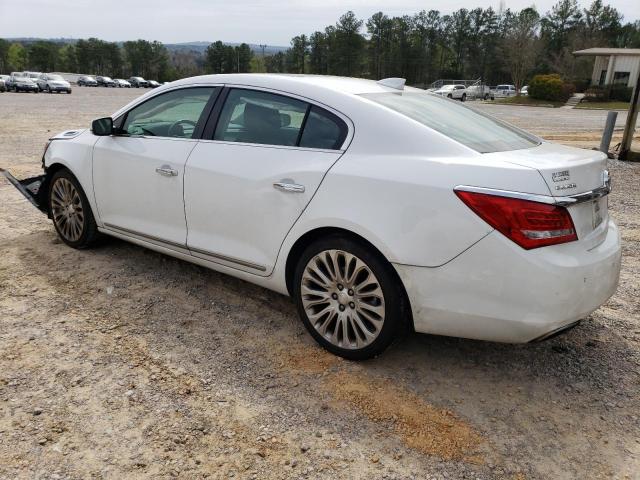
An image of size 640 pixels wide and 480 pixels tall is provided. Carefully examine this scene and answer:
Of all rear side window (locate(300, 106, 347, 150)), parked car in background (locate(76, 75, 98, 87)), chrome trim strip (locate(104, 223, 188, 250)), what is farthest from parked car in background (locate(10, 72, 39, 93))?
rear side window (locate(300, 106, 347, 150))

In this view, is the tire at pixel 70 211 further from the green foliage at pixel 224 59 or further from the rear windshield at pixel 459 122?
the green foliage at pixel 224 59

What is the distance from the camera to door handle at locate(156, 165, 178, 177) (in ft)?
12.9

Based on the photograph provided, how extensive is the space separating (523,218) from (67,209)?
4.01m

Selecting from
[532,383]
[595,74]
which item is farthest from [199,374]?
[595,74]

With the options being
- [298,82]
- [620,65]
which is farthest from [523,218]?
[620,65]

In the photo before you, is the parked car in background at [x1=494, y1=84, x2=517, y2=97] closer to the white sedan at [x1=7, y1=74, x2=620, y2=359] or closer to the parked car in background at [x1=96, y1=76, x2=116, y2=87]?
the parked car in background at [x1=96, y1=76, x2=116, y2=87]

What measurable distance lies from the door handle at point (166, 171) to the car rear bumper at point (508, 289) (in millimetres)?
1854

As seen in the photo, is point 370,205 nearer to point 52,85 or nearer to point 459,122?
point 459,122

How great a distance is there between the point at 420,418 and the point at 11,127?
16715 millimetres

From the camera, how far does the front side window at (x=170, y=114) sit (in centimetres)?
407

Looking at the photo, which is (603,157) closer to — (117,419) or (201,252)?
(201,252)

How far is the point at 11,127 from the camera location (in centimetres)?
1608

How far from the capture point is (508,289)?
270 centimetres

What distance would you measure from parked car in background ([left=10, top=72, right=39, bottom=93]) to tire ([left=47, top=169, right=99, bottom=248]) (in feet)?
151
